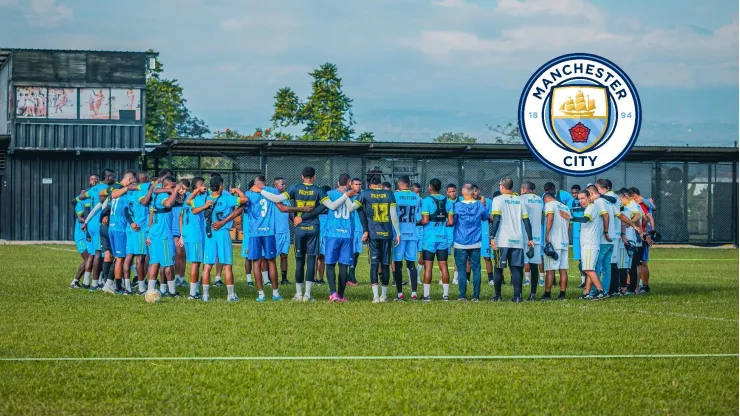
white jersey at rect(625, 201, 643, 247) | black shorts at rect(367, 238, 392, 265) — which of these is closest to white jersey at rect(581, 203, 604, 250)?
white jersey at rect(625, 201, 643, 247)

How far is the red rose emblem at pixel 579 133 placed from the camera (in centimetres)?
1330

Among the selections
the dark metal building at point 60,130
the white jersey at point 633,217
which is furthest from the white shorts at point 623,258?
the dark metal building at point 60,130

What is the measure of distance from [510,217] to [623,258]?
10.7 feet

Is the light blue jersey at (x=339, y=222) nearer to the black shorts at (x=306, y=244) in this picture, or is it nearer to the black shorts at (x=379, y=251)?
the black shorts at (x=306, y=244)

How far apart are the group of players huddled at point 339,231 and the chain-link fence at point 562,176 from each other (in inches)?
683

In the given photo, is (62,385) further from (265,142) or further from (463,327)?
(265,142)

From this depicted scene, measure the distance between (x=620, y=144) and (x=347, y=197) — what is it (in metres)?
4.80

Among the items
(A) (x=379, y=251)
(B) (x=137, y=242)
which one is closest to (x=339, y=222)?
(A) (x=379, y=251)

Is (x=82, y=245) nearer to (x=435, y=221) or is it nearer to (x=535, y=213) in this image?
(x=435, y=221)

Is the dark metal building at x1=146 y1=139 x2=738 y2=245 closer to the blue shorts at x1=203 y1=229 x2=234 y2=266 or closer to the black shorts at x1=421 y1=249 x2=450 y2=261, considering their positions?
the black shorts at x1=421 y1=249 x2=450 y2=261

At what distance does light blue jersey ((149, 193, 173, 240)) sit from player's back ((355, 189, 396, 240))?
3157 mm

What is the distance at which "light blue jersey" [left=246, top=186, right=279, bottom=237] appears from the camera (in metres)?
16.6

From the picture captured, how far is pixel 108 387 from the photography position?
8.86 meters

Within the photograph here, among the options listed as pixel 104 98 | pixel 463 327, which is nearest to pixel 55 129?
pixel 104 98
